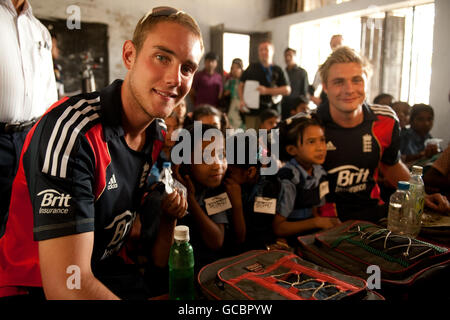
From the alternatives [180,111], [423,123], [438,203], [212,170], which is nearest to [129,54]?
[212,170]

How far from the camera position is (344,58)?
6.13 feet

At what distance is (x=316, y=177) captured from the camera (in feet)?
5.87

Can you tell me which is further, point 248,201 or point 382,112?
point 382,112

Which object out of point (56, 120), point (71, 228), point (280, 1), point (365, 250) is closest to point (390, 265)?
point (365, 250)

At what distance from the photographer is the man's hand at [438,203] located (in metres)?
1.51

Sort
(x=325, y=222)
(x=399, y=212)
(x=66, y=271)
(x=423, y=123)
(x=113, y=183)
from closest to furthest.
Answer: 1. (x=66, y=271)
2. (x=113, y=183)
3. (x=399, y=212)
4. (x=325, y=222)
5. (x=423, y=123)

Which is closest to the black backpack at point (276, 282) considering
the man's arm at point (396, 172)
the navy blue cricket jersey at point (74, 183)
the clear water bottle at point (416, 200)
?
the navy blue cricket jersey at point (74, 183)

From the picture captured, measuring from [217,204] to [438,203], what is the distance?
1027 mm

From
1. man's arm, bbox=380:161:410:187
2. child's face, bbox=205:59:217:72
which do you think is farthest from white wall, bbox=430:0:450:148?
child's face, bbox=205:59:217:72

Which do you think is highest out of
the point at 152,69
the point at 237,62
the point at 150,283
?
the point at 237,62

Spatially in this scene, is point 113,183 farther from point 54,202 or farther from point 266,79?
point 266,79
